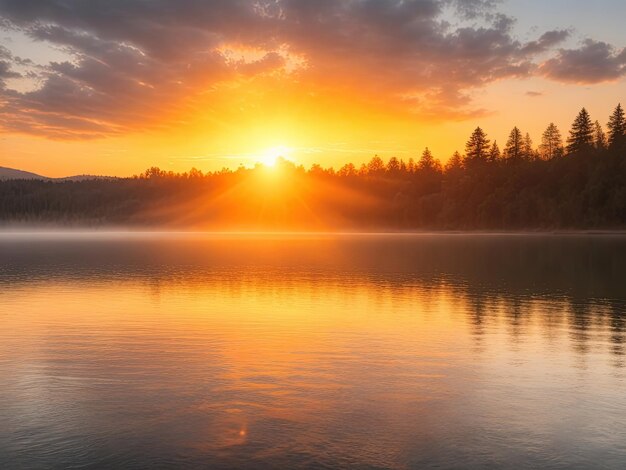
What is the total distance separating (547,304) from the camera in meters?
39.6

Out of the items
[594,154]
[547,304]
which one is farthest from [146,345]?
[594,154]

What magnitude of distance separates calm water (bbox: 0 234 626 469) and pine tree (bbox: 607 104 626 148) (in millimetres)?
166007

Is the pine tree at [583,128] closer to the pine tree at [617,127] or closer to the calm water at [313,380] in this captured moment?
the pine tree at [617,127]

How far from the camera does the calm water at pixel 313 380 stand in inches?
561

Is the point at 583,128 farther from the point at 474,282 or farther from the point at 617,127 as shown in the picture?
the point at 474,282

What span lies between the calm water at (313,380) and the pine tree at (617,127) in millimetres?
166007

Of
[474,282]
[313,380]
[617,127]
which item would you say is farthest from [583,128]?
[313,380]

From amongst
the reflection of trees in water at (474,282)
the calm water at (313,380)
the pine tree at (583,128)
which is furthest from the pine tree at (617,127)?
the calm water at (313,380)

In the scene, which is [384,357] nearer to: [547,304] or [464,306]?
[464,306]

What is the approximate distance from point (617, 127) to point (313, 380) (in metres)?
202

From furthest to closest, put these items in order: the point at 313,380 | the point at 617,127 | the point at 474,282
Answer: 1. the point at 617,127
2. the point at 474,282
3. the point at 313,380

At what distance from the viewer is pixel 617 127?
190 metres

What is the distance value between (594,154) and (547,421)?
194844 mm

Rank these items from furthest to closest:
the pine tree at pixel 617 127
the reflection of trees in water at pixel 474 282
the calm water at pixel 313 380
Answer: the pine tree at pixel 617 127 < the reflection of trees in water at pixel 474 282 < the calm water at pixel 313 380
